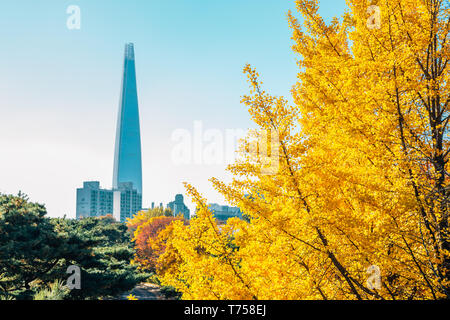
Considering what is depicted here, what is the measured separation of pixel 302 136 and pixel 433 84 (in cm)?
181

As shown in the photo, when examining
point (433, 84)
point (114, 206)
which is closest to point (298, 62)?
point (433, 84)

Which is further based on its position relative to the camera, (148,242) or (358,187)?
(148,242)

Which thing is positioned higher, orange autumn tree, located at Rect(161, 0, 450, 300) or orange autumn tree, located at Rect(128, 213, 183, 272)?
orange autumn tree, located at Rect(161, 0, 450, 300)

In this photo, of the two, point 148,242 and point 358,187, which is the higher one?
point 358,187

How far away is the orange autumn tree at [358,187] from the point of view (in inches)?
137

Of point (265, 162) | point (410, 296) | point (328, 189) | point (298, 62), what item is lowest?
point (410, 296)

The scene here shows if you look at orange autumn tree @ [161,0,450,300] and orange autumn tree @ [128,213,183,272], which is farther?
orange autumn tree @ [128,213,183,272]

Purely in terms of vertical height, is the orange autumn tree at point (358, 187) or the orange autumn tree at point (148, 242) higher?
the orange autumn tree at point (358, 187)

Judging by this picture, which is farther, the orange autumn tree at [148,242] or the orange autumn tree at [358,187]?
the orange autumn tree at [148,242]

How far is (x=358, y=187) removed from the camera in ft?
11.6

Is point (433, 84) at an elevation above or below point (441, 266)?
above

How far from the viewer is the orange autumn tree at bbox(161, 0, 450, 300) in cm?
348

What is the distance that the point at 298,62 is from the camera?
16.9ft
